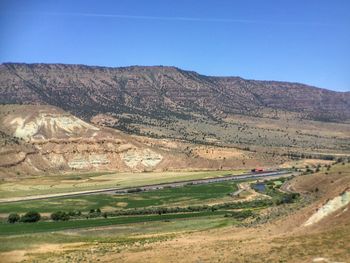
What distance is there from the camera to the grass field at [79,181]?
104m

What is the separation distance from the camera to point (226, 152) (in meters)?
159

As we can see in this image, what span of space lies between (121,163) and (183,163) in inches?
685

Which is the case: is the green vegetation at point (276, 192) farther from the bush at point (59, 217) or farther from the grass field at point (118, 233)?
the bush at point (59, 217)

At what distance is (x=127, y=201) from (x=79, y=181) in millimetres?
37785

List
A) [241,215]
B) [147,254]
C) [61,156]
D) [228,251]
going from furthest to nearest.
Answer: [61,156], [241,215], [147,254], [228,251]

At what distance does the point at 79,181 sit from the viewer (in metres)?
122

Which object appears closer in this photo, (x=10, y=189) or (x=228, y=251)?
(x=228, y=251)

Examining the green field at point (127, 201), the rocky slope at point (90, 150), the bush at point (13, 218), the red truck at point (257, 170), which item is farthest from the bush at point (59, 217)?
the red truck at point (257, 170)

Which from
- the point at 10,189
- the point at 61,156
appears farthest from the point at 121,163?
the point at 10,189

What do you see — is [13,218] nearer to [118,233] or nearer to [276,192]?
[118,233]

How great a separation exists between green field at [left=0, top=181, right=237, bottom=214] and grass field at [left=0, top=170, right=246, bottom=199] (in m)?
13.8

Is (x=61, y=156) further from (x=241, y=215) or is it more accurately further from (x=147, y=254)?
(x=147, y=254)

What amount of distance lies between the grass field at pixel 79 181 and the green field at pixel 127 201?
13.8m

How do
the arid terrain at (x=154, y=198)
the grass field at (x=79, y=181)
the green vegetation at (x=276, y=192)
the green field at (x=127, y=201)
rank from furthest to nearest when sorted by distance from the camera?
the grass field at (x=79, y=181)
the green field at (x=127, y=201)
the green vegetation at (x=276, y=192)
the arid terrain at (x=154, y=198)
